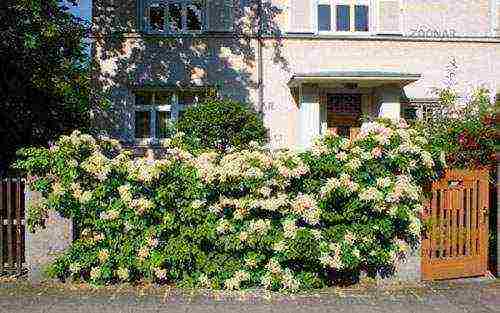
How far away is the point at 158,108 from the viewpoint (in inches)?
758

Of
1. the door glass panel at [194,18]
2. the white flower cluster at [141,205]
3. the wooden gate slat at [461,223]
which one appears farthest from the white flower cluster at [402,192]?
the door glass panel at [194,18]

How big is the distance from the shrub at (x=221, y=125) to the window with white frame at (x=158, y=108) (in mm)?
2423

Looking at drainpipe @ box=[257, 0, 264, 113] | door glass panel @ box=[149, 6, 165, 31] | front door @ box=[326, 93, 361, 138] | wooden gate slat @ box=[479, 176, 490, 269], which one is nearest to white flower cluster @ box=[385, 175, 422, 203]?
wooden gate slat @ box=[479, 176, 490, 269]

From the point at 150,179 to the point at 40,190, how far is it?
1.53 metres

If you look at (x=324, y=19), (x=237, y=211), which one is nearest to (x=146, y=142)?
(x=324, y=19)

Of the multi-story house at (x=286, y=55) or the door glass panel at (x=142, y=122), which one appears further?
the door glass panel at (x=142, y=122)

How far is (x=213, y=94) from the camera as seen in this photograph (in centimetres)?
1900

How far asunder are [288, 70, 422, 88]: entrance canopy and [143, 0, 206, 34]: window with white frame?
3742mm

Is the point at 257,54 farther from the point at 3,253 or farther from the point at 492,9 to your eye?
the point at 3,253

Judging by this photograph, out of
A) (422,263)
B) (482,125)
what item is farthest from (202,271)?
(482,125)

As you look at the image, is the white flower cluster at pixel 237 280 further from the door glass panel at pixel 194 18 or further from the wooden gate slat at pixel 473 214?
the door glass panel at pixel 194 18

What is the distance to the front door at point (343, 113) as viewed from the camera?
19.6 metres

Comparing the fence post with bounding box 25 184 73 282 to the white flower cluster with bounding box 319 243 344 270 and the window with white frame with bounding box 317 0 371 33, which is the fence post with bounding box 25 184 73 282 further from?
the window with white frame with bounding box 317 0 371 33

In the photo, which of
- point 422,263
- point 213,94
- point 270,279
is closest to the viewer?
point 270,279
